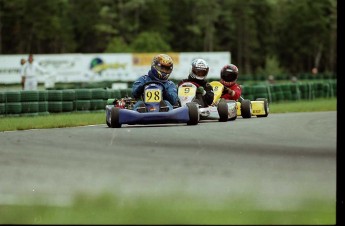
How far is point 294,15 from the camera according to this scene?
131 feet

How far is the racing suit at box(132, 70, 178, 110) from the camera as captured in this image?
909cm

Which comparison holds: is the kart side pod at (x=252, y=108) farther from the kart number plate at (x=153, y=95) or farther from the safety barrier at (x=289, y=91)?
the safety barrier at (x=289, y=91)

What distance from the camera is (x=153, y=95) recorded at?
9.21 m

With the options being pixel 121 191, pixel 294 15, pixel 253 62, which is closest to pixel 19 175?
pixel 121 191

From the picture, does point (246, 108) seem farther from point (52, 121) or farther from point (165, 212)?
point (165, 212)

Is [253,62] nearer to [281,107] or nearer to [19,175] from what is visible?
[281,107]

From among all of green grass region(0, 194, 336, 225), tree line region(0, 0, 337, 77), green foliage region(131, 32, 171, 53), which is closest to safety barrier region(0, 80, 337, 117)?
green grass region(0, 194, 336, 225)

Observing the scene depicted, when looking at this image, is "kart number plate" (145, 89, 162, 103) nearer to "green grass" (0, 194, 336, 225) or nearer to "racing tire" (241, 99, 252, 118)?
"racing tire" (241, 99, 252, 118)

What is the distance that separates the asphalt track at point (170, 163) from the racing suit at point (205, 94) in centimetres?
60

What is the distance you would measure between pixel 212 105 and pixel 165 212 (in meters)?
5.80

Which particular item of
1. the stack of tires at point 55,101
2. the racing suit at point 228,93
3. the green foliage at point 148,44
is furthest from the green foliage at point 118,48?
the racing suit at point 228,93

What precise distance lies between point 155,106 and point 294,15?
3147 centimetres

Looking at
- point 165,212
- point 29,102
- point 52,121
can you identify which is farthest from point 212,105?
point 165,212

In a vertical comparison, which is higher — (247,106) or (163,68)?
(163,68)
